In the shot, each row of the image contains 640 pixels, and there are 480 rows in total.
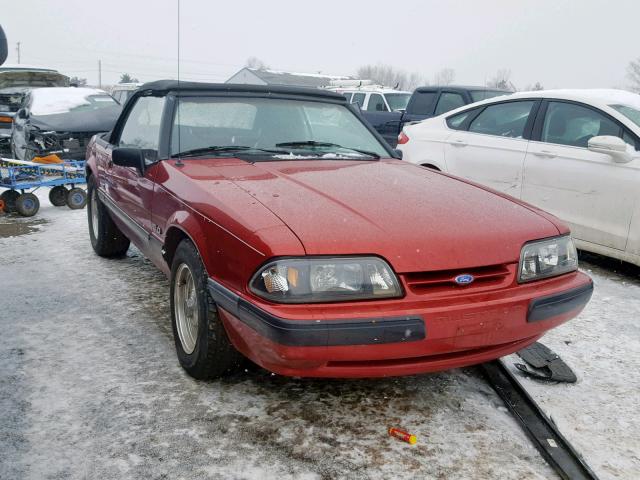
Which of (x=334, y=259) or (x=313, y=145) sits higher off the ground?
(x=313, y=145)

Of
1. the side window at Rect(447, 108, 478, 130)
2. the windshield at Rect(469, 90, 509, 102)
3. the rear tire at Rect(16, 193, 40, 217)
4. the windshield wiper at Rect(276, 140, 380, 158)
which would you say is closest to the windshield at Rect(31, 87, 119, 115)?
the rear tire at Rect(16, 193, 40, 217)

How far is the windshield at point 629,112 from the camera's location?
4768mm

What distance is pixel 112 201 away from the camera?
4.38 m

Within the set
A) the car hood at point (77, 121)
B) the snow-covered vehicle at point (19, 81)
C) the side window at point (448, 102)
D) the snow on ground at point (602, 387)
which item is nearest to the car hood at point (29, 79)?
the snow-covered vehicle at point (19, 81)

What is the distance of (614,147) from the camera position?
4.57 metres

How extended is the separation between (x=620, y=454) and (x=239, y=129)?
2.57 meters

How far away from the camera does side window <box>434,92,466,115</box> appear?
10641 millimetres

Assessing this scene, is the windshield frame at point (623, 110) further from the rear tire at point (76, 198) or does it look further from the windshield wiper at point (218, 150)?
the rear tire at point (76, 198)

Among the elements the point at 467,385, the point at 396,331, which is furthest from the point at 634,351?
the point at 396,331

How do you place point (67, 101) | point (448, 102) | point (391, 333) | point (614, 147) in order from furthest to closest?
point (448, 102)
point (67, 101)
point (614, 147)
point (391, 333)

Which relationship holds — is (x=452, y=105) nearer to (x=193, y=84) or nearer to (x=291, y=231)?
(x=193, y=84)

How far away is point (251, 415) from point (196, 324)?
0.53m

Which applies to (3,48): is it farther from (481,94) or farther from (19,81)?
(19,81)

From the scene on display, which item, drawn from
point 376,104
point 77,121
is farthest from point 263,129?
point 376,104
